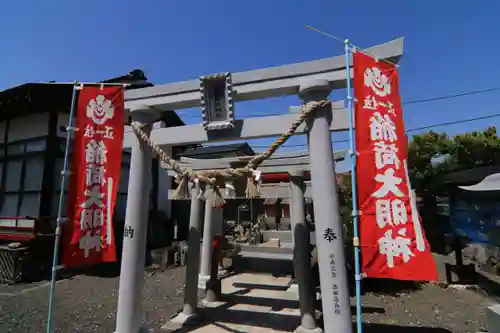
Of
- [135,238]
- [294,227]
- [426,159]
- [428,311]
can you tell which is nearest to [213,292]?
[294,227]

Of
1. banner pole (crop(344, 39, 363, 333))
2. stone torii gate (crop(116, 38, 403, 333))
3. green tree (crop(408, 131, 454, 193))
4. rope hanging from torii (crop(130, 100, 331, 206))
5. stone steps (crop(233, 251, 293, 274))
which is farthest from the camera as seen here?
green tree (crop(408, 131, 454, 193))

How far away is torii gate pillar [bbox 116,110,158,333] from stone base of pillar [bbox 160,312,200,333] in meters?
1.03

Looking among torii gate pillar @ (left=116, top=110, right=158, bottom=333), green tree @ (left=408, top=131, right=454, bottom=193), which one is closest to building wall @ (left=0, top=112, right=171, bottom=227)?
torii gate pillar @ (left=116, top=110, right=158, bottom=333)

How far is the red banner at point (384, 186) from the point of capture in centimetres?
400

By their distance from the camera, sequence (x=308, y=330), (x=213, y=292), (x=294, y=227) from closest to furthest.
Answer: (x=308, y=330) → (x=294, y=227) → (x=213, y=292)

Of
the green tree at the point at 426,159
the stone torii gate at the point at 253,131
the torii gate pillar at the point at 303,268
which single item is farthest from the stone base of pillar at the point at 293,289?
the green tree at the point at 426,159

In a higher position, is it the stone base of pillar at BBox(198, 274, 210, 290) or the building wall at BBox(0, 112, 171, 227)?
the building wall at BBox(0, 112, 171, 227)

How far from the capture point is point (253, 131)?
17.0 feet

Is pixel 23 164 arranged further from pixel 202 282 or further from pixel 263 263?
pixel 263 263

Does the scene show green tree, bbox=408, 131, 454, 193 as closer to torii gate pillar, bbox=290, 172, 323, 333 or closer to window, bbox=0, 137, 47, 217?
torii gate pillar, bbox=290, 172, 323, 333

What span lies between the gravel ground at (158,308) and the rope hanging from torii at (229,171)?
3525 millimetres

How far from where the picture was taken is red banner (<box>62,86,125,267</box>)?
5293mm

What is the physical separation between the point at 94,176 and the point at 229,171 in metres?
2.54

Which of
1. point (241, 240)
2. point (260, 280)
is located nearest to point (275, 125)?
point (260, 280)
